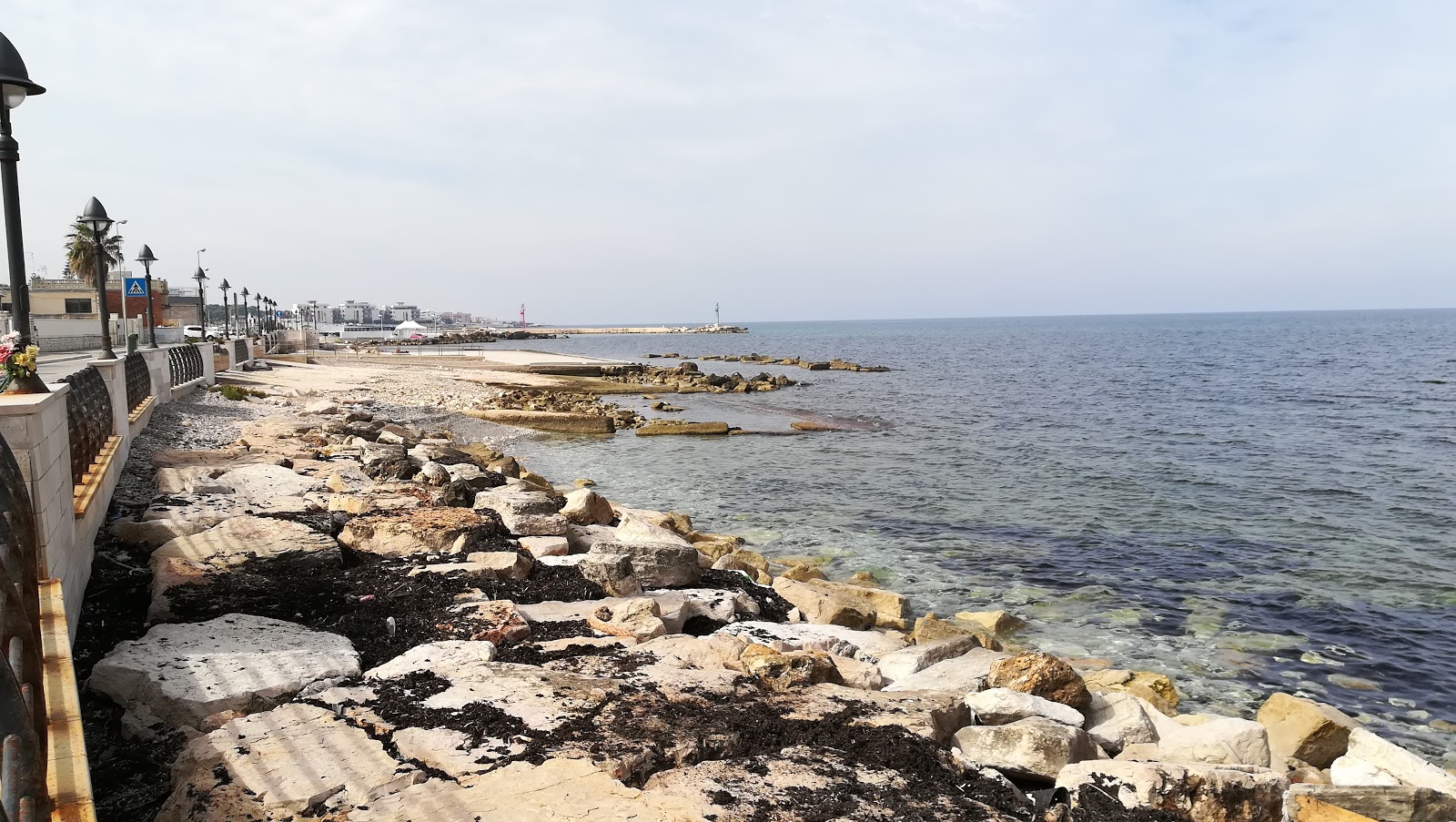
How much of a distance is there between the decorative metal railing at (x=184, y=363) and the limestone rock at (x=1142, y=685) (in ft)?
71.6

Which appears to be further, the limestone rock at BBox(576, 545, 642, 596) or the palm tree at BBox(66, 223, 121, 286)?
the palm tree at BBox(66, 223, 121, 286)

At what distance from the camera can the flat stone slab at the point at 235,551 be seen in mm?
7422

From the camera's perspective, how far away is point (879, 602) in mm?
10961

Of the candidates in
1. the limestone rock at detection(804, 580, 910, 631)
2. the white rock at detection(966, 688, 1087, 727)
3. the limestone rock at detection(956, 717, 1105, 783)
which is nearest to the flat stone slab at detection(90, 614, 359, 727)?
the limestone rock at detection(956, 717, 1105, 783)

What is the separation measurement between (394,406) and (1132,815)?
30510 mm

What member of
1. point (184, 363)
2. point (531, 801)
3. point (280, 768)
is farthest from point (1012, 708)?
point (184, 363)

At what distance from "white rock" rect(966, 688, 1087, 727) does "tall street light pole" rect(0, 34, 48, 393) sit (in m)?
8.88

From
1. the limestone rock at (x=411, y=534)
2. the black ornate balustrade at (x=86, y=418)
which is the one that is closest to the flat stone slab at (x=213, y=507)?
the black ornate balustrade at (x=86, y=418)

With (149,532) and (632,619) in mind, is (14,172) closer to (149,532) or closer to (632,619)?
(149,532)

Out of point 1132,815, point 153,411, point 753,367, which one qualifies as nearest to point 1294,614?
point 1132,815

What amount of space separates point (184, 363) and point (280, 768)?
24.1 metres

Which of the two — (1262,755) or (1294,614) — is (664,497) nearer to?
(1294,614)

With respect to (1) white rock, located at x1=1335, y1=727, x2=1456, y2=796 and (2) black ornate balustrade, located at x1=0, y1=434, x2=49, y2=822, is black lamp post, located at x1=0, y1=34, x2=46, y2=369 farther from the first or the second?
(1) white rock, located at x1=1335, y1=727, x2=1456, y2=796

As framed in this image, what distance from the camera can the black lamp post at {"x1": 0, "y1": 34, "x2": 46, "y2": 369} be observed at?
304 inches
